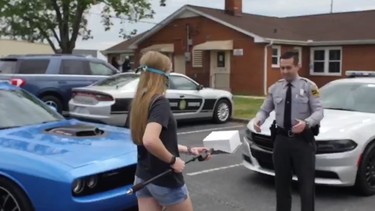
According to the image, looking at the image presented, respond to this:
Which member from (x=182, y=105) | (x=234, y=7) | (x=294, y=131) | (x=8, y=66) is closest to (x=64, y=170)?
(x=294, y=131)

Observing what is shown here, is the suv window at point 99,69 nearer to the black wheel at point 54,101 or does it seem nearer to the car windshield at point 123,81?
the black wheel at point 54,101

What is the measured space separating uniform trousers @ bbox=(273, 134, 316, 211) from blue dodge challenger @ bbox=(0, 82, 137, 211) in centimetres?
138

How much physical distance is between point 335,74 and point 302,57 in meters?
1.97

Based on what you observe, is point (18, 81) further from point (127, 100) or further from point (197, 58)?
point (197, 58)

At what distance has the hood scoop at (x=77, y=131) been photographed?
201 inches

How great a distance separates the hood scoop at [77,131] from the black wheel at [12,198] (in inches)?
33.6

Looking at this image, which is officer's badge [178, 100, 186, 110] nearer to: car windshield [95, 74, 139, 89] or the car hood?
car windshield [95, 74, 139, 89]

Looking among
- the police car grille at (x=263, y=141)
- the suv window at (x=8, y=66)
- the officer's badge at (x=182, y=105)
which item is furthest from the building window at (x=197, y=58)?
the police car grille at (x=263, y=141)

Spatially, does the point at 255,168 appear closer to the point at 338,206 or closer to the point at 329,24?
the point at 338,206

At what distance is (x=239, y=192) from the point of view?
21.8 ft

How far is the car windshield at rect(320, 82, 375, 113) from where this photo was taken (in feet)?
23.8

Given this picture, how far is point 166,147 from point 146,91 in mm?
374

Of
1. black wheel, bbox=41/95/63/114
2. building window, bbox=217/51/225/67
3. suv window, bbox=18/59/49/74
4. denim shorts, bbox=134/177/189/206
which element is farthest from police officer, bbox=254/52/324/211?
building window, bbox=217/51/225/67

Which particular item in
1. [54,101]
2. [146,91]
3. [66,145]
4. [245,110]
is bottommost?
[245,110]
